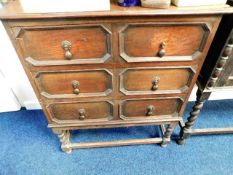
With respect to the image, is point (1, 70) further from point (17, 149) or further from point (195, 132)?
point (195, 132)

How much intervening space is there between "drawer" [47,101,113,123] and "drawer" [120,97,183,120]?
3.3 inches

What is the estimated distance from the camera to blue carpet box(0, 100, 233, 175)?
1198mm

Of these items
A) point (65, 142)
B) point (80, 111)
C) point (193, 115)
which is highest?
point (80, 111)

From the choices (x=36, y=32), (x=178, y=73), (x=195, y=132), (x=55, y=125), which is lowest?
(x=195, y=132)

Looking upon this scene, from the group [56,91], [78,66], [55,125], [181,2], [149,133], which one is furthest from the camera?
[149,133]

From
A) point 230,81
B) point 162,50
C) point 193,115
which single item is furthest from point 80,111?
point 230,81

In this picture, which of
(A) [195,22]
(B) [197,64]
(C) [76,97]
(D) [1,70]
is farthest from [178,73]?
(D) [1,70]

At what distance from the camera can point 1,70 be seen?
1.29 meters

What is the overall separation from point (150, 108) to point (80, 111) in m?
0.37

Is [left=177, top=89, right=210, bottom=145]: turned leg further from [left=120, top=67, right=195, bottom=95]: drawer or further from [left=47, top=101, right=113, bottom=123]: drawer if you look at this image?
[left=47, top=101, right=113, bottom=123]: drawer

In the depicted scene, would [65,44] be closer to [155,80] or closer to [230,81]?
[155,80]

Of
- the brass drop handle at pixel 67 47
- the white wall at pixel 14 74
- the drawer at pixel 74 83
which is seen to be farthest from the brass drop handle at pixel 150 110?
the white wall at pixel 14 74

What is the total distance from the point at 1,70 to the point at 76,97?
0.72 m

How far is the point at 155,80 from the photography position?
2.86 feet
